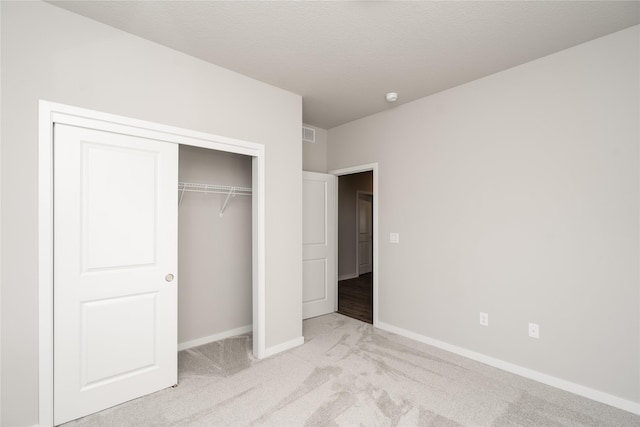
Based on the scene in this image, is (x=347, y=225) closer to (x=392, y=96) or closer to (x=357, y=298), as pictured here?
(x=357, y=298)

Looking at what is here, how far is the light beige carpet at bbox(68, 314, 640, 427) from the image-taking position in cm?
207

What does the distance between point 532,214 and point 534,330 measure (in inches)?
40.1

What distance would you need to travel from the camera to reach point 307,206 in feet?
14.0

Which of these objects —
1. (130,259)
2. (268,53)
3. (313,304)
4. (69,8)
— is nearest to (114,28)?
(69,8)

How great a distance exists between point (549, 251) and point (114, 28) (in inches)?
154

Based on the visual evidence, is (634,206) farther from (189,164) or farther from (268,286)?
(189,164)

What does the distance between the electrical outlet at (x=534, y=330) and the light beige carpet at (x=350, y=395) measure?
1.26 feet

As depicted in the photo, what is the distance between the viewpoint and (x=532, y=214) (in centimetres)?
268

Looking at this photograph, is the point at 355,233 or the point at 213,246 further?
the point at 355,233

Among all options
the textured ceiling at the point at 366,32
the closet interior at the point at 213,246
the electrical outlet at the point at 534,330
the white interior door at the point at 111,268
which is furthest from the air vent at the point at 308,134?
the electrical outlet at the point at 534,330

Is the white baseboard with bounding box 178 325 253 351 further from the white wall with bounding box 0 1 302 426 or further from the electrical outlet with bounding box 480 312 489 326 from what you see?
the electrical outlet with bounding box 480 312 489 326

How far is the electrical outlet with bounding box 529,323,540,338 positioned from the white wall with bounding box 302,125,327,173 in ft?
10.5

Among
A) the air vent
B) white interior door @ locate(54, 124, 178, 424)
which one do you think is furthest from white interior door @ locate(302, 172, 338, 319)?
white interior door @ locate(54, 124, 178, 424)

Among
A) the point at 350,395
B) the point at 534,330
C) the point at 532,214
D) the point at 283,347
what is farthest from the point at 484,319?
the point at 283,347
